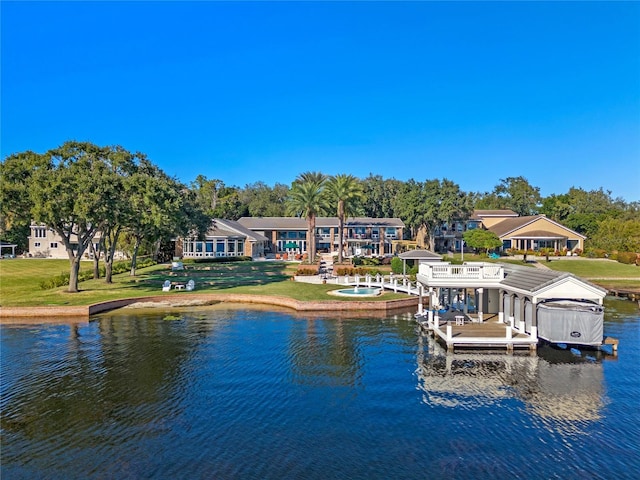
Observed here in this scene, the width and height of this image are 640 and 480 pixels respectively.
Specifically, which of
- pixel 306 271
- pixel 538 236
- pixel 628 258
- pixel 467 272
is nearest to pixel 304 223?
pixel 306 271

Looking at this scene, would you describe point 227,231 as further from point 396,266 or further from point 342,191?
point 396,266

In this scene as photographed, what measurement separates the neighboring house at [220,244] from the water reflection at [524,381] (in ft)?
168

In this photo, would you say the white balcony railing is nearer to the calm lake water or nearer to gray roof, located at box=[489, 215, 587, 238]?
the calm lake water

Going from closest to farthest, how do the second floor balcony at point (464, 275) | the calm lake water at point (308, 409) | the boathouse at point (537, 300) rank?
1. the calm lake water at point (308, 409)
2. the boathouse at point (537, 300)
3. the second floor balcony at point (464, 275)

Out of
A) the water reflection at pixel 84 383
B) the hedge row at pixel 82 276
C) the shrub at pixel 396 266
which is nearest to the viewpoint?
the water reflection at pixel 84 383

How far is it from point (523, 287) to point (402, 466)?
1607 centimetres

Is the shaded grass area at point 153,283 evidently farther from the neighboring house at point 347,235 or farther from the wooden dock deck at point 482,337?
the neighboring house at point 347,235

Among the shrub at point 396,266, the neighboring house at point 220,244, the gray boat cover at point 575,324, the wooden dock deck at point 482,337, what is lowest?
the wooden dock deck at point 482,337

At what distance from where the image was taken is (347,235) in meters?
78.1

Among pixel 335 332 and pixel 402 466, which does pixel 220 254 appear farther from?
pixel 402 466

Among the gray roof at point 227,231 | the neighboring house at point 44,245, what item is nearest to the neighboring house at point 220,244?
the gray roof at point 227,231

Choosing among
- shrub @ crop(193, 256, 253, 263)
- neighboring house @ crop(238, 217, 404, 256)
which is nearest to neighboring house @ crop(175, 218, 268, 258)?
shrub @ crop(193, 256, 253, 263)

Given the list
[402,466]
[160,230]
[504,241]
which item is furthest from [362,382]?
[504,241]

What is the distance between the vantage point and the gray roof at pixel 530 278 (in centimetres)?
2431
